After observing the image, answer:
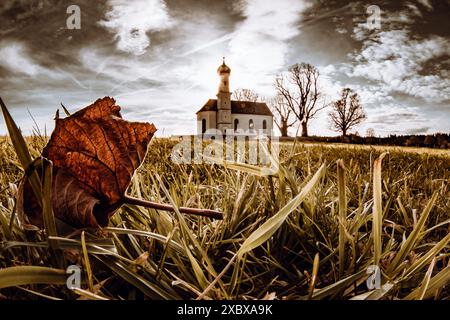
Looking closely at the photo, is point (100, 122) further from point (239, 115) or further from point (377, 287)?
point (239, 115)

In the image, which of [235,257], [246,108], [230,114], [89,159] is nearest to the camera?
[89,159]

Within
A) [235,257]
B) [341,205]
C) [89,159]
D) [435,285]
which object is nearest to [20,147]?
[89,159]

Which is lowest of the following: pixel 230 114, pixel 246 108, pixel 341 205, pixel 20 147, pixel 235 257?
pixel 235 257

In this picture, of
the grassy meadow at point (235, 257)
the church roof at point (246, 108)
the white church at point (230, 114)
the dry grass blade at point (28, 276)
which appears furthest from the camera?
the church roof at point (246, 108)

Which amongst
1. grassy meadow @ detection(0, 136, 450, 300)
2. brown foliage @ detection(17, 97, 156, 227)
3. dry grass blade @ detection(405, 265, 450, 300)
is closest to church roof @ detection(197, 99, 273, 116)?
grassy meadow @ detection(0, 136, 450, 300)

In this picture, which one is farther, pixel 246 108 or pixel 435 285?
pixel 246 108

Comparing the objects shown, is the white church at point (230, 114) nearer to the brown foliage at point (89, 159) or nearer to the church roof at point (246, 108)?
the church roof at point (246, 108)

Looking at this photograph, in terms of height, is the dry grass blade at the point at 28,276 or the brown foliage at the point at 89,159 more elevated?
the brown foliage at the point at 89,159

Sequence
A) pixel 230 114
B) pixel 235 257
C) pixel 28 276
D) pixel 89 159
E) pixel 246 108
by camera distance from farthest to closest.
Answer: pixel 246 108 → pixel 230 114 → pixel 235 257 → pixel 89 159 → pixel 28 276

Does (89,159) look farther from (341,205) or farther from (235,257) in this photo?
(341,205)

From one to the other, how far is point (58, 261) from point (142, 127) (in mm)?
274

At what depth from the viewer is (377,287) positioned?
1.88ft

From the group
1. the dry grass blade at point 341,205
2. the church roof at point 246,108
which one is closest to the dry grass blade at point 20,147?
the dry grass blade at point 341,205
